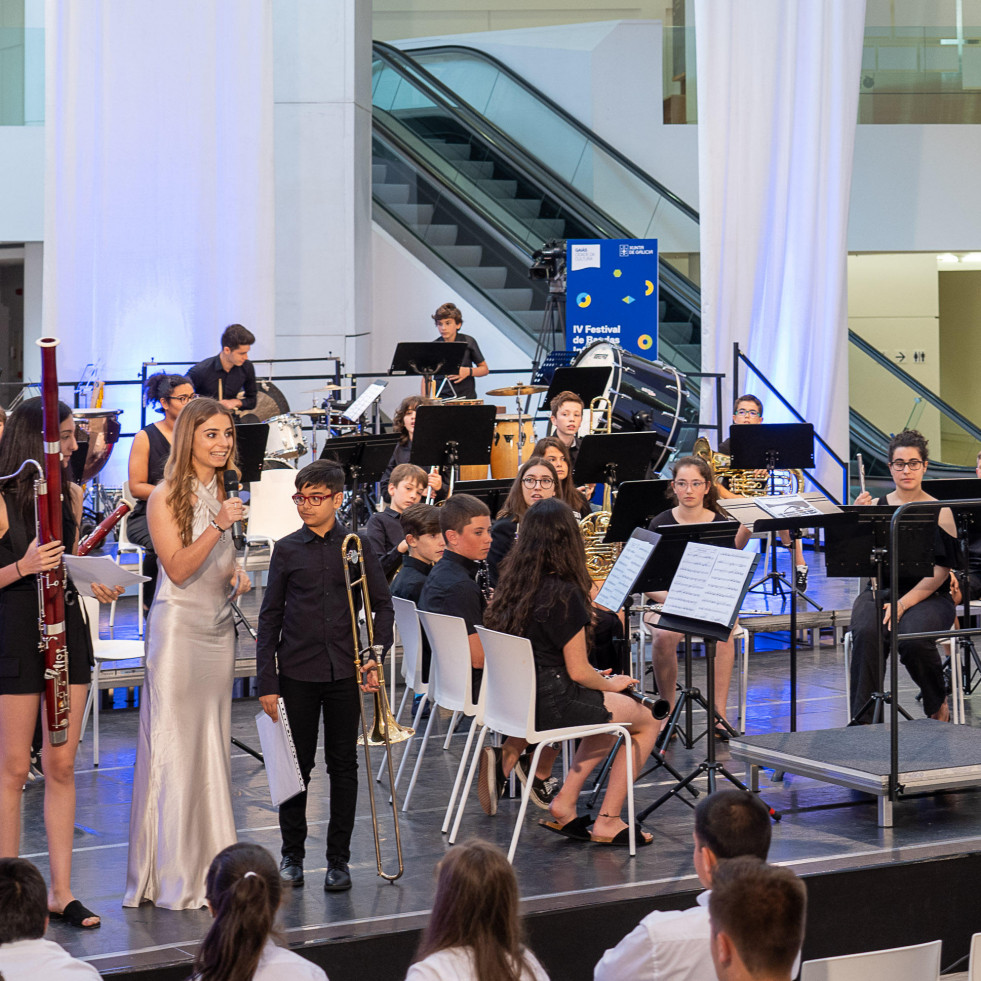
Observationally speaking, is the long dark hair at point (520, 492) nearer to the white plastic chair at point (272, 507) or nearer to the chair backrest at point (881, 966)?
the white plastic chair at point (272, 507)

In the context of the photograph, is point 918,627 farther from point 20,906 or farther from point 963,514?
point 20,906

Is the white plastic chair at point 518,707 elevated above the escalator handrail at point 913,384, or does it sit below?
below

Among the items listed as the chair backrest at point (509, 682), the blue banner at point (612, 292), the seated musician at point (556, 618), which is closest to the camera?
the chair backrest at point (509, 682)

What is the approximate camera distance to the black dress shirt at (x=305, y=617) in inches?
167

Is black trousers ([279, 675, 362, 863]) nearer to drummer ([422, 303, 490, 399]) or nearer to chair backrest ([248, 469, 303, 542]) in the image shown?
chair backrest ([248, 469, 303, 542])

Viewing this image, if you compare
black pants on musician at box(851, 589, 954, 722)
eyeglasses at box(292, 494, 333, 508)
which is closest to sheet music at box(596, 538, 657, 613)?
eyeglasses at box(292, 494, 333, 508)

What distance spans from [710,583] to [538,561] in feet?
2.12

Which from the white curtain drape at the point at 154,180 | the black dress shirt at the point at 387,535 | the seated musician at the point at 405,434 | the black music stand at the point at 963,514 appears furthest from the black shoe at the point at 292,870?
the white curtain drape at the point at 154,180

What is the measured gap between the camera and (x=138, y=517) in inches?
249

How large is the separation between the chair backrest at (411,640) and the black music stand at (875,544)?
1656 millimetres

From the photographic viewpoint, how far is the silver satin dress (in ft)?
13.5

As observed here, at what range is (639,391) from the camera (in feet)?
31.8

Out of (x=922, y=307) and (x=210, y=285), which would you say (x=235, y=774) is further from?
(x=922, y=307)

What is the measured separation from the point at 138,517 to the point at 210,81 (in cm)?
534
